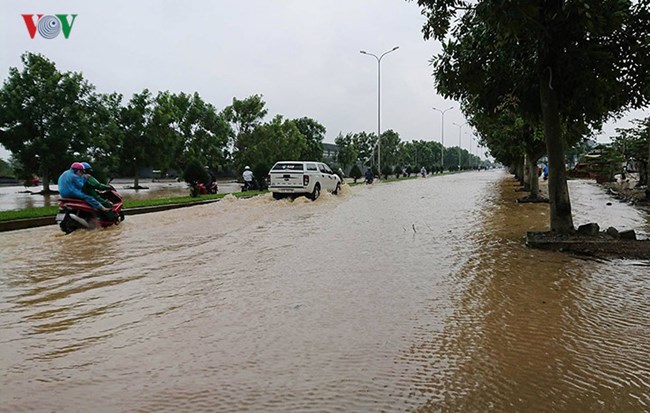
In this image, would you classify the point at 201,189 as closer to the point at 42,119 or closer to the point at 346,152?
the point at 42,119

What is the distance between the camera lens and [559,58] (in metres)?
8.45

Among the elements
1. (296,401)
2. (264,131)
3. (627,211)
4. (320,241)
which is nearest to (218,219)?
(320,241)

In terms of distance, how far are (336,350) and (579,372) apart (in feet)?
5.80

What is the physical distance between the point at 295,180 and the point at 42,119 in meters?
17.2

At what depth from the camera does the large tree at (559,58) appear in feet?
26.4

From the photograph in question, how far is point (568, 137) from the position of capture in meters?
15.7

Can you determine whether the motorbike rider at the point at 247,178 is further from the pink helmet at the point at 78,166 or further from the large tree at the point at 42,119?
the pink helmet at the point at 78,166

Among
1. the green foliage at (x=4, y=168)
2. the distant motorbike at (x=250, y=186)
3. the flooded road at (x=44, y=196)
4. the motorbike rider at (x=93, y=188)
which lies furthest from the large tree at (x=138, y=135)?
the green foliage at (x=4, y=168)

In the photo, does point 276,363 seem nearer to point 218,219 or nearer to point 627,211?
point 218,219

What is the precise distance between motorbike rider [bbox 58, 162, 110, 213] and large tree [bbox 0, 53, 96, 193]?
18932mm

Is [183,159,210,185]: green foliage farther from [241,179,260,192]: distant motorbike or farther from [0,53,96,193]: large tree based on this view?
[0,53,96,193]: large tree

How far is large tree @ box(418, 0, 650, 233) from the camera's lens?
8.04m

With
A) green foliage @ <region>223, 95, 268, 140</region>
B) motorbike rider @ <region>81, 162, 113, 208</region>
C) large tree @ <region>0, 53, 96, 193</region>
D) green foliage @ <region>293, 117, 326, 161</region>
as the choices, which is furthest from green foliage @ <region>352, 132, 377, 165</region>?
motorbike rider @ <region>81, 162, 113, 208</region>

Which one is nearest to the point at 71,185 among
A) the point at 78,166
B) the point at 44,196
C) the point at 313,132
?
the point at 78,166
